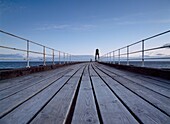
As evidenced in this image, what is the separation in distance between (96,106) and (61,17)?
15878 millimetres

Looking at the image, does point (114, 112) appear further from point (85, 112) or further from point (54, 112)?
point (54, 112)

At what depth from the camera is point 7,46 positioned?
11.9 feet

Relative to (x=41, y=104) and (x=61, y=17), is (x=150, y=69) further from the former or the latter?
(x=61, y=17)

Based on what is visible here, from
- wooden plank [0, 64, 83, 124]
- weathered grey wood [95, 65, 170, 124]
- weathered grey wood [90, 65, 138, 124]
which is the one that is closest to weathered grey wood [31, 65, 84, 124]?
wooden plank [0, 64, 83, 124]

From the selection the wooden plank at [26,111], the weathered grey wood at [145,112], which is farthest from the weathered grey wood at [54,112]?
the weathered grey wood at [145,112]

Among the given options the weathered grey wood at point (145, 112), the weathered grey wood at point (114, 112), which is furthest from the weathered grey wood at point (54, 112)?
the weathered grey wood at point (145, 112)

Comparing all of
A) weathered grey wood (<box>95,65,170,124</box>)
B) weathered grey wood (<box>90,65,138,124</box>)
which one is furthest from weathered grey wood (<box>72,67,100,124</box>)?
weathered grey wood (<box>95,65,170,124</box>)

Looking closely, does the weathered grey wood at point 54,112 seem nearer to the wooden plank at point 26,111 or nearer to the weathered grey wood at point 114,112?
the wooden plank at point 26,111

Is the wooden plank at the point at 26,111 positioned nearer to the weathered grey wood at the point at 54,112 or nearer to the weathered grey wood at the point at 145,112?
the weathered grey wood at the point at 54,112

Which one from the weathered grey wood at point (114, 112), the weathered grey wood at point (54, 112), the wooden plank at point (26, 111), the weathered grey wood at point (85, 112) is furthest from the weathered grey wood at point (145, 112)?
the wooden plank at point (26, 111)

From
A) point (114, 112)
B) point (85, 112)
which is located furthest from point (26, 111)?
point (114, 112)

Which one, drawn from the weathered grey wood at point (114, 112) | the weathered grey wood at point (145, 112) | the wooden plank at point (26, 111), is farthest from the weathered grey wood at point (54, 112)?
the weathered grey wood at point (145, 112)

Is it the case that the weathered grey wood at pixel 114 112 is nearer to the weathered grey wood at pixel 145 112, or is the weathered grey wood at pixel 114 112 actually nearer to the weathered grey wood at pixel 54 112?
the weathered grey wood at pixel 145 112

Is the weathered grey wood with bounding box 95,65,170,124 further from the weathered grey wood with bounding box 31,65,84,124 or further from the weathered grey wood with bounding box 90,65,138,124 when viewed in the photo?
the weathered grey wood with bounding box 31,65,84,124
